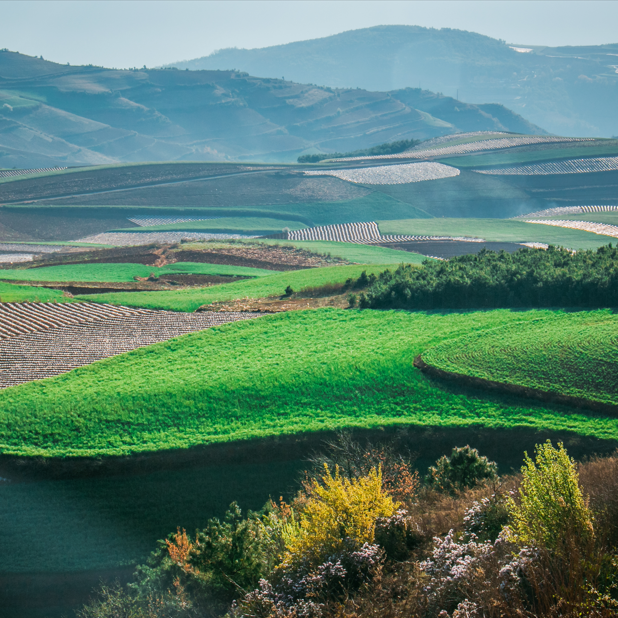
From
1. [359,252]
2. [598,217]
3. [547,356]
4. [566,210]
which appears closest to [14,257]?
[359,252]

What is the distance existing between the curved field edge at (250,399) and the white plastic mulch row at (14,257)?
4644cm

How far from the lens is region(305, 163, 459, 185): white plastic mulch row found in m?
113

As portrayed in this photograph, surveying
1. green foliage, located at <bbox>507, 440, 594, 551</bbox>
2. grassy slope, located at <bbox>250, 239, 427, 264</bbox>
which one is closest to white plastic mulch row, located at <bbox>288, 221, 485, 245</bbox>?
grassy slope, located at <bbox>250, 239, 427, 264</bbox>

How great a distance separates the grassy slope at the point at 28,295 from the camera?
1676 inches

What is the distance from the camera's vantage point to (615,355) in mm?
25906

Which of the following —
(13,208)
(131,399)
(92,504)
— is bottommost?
(92,504)

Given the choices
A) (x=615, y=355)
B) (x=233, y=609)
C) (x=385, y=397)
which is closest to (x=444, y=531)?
(x=233, y=609)

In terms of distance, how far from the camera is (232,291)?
46.1 m

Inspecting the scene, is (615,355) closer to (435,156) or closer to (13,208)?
(13,208)

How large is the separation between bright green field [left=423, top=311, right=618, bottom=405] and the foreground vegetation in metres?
7.72

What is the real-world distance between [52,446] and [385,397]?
13.1m

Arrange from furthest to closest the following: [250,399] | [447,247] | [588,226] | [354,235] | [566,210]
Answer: [566,210]
[354,235]
[588,226]
[447,247]
[250,399]

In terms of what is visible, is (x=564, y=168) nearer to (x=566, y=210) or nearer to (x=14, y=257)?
(x=566, y=210)

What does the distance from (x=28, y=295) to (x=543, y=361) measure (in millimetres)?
33737
